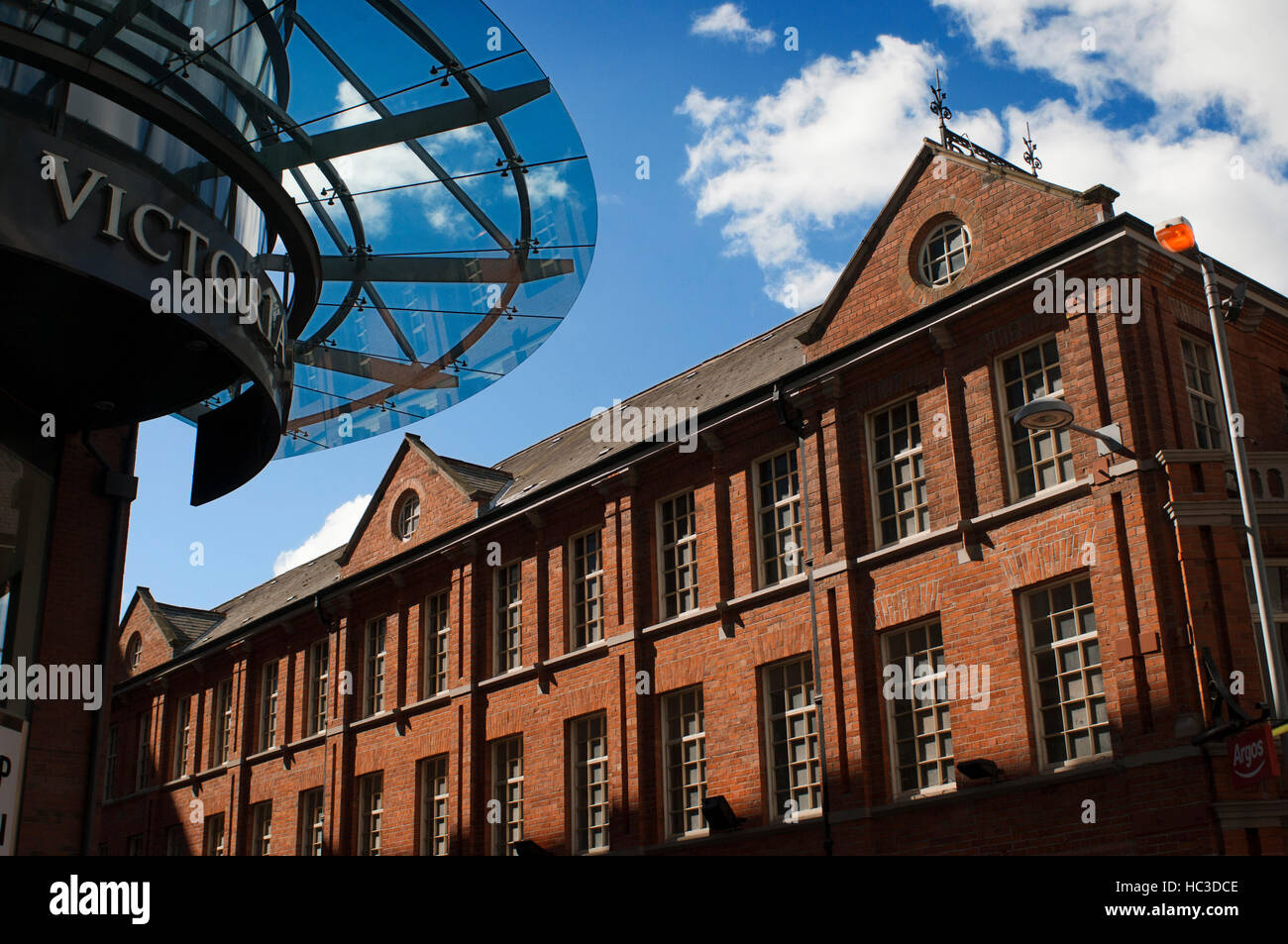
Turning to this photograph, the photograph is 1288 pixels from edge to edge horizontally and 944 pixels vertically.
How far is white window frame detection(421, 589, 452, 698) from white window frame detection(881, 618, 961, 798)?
38.3 feet

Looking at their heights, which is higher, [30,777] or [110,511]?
[110,511]

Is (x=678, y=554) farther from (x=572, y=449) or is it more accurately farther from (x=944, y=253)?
(x=944, y=253)

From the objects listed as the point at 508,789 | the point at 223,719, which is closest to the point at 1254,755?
the point at 508,789

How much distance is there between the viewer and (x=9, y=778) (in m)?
10.8

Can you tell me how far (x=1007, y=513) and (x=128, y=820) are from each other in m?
29.2

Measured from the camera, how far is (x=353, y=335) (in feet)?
47.9

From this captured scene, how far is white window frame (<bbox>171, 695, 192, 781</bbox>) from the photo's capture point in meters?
35.9

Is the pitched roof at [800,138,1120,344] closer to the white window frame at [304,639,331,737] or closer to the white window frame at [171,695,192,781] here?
the white window frame at [304,639,331,737]

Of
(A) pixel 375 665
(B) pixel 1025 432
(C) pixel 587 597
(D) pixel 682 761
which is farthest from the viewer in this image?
(A) pixel 375 665

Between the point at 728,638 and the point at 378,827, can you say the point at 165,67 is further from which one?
the point at 378,827

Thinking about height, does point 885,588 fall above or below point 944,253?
below

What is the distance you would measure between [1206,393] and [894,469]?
4.70 meters
